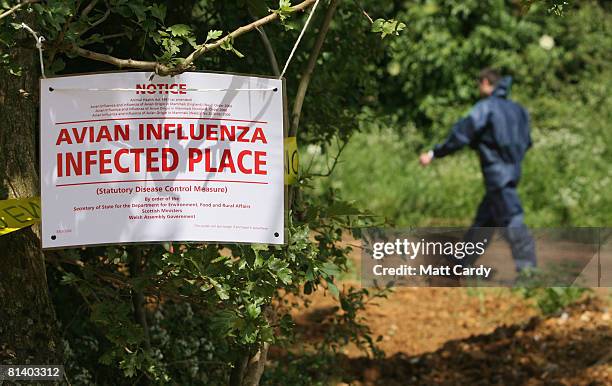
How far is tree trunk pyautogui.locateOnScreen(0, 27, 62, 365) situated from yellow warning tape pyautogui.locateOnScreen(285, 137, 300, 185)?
838 mm

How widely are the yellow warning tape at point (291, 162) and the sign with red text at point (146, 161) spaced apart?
0.53 ft

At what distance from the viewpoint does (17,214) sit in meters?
3.30

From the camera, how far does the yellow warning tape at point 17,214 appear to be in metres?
3.27

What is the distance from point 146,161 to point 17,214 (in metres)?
0.52

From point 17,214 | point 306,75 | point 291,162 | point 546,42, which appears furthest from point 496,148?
point 17,214

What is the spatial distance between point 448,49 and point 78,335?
7.42m

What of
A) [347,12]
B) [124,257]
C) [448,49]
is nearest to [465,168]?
[448,49]

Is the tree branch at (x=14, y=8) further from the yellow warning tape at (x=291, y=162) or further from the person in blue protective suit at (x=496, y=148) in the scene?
the person in blue protective suit at (x=496, y=148)

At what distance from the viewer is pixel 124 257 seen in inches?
140

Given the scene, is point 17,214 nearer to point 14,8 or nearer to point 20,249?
point 20,249

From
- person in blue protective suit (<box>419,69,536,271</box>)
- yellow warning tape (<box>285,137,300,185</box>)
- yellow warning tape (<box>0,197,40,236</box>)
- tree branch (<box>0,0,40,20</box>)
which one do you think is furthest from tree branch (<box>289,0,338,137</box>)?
person in blue protective suit (<box>419,69,536,271</box>)

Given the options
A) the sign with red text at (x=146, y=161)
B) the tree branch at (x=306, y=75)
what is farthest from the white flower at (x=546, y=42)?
the sign with red text at (x=146, y=161)

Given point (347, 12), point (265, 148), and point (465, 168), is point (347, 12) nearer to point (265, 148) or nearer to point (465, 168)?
point (265, 148)

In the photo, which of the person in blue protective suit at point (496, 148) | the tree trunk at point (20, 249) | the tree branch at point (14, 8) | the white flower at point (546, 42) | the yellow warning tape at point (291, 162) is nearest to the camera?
the tree branch at point (14, 8)
